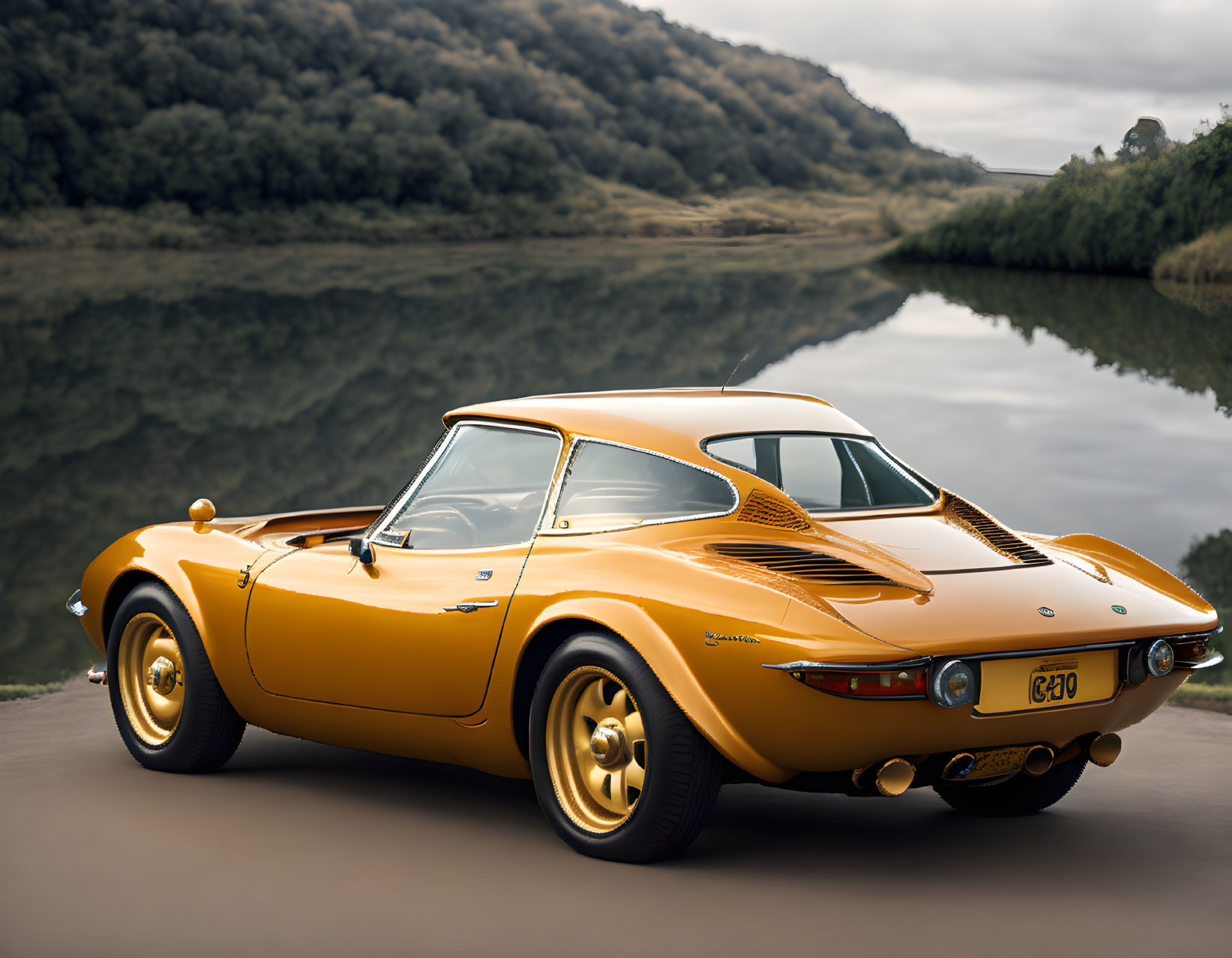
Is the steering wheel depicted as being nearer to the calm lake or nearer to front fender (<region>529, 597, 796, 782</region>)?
front fender (<region>529, 597, 796, 782</region>)

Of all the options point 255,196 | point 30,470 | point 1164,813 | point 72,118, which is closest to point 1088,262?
point 30,470

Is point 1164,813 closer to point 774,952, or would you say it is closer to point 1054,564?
point 1054,564

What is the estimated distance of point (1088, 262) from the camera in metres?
42.7

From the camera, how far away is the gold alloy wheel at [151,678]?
6.49 m

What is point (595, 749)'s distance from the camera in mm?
4902

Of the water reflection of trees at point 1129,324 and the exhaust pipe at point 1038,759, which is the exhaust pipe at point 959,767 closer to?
the exhaust pipe at point 1038,759

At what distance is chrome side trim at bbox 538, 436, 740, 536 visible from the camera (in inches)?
199

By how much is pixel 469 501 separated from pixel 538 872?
1.63 meters

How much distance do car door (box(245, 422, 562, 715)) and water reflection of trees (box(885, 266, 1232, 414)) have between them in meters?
33.2

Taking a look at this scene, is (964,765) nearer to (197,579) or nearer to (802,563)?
(802,563)

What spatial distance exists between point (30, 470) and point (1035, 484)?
26128 mm

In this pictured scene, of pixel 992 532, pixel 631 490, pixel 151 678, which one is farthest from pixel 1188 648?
pixel 151 678

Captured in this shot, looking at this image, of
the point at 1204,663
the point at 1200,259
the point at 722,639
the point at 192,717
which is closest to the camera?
the point at 722,639

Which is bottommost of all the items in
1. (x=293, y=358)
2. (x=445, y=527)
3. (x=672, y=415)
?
(x=293, y=358)
